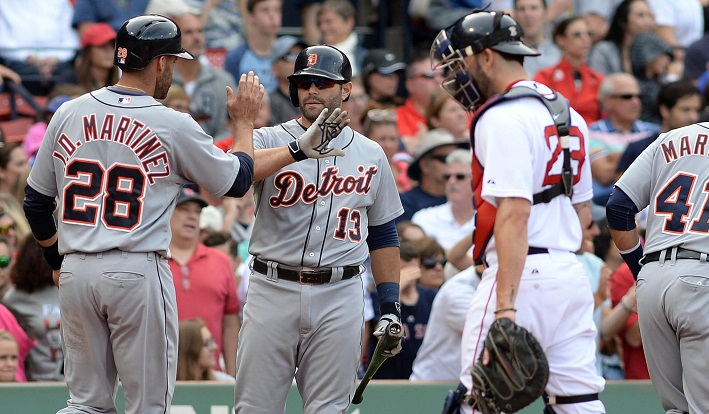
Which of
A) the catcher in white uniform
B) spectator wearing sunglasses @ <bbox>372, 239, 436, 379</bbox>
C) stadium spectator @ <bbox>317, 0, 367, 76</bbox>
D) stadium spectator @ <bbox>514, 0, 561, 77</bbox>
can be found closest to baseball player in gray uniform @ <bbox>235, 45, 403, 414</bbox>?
the catcher in white uniform

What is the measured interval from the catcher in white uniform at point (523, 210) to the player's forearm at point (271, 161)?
0.84 metres

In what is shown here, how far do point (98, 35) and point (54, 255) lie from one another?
5.03 meters

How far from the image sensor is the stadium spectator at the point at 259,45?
462 inches

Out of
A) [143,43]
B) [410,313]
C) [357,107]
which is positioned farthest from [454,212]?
[143,43]

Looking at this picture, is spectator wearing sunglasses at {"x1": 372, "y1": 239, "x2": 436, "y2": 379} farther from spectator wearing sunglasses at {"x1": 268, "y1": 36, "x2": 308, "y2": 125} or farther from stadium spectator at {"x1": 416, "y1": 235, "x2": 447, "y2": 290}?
spectator wearing sunglasses at {"x1": 268, "y1": 36, "x2": 308, "y2": 125}

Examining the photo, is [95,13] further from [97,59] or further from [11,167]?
[11,167]

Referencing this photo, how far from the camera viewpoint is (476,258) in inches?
218

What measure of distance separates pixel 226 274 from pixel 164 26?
2.84 metres

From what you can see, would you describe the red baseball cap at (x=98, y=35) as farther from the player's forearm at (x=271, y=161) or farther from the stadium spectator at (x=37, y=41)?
the player's forearm at (x=271, y=161)

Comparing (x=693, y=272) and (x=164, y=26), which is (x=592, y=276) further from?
(x=164, y=26)

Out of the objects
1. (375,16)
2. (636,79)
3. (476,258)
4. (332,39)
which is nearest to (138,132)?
(476,258)

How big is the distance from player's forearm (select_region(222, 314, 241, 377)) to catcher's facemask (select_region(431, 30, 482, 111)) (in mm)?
3264

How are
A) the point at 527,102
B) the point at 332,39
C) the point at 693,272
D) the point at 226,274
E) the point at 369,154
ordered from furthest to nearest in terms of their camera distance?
the point at 332,39 → the point at 226,274 → the point at 369,154 → the point at 693,272 → the point at 527,102

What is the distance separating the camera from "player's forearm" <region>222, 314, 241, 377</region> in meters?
8.33
